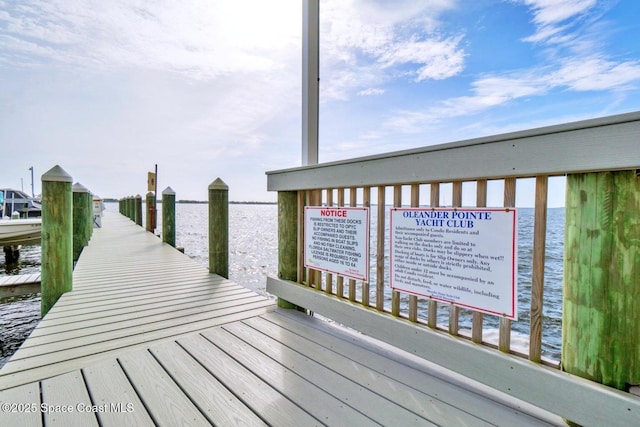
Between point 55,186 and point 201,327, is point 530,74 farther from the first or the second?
point 55,186

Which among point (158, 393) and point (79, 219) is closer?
point (158, 393)

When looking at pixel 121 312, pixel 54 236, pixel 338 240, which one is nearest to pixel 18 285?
pixel 54 236

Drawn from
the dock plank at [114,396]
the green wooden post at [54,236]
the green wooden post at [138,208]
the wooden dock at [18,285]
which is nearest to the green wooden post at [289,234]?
the dock plank at [114,396]

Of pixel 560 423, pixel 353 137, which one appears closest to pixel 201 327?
pixel 353 137

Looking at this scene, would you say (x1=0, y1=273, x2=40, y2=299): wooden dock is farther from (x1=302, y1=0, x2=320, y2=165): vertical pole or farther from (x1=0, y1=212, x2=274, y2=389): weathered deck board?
(x1=302, y1=0, x2=320, y2=165): vertical pole

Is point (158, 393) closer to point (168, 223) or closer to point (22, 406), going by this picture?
point (22, 406)

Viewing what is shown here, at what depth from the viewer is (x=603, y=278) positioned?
3.66ft

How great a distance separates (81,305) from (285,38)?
316 centimetres

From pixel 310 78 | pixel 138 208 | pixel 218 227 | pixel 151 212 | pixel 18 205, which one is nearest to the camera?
pixel 310 78

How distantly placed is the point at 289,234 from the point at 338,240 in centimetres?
61

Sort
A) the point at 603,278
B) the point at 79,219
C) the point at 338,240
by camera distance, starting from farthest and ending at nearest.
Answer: the point at 79,219 < the point at 338,240 < the point at 603,278

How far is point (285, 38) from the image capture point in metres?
3.18

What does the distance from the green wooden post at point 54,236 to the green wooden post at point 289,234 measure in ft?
6.66

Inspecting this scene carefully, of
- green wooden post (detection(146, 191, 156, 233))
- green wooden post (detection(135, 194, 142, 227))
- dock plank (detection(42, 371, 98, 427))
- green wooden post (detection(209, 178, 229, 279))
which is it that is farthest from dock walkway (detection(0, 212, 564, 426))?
green wooden post (detection(135, 194, 142, 227))
